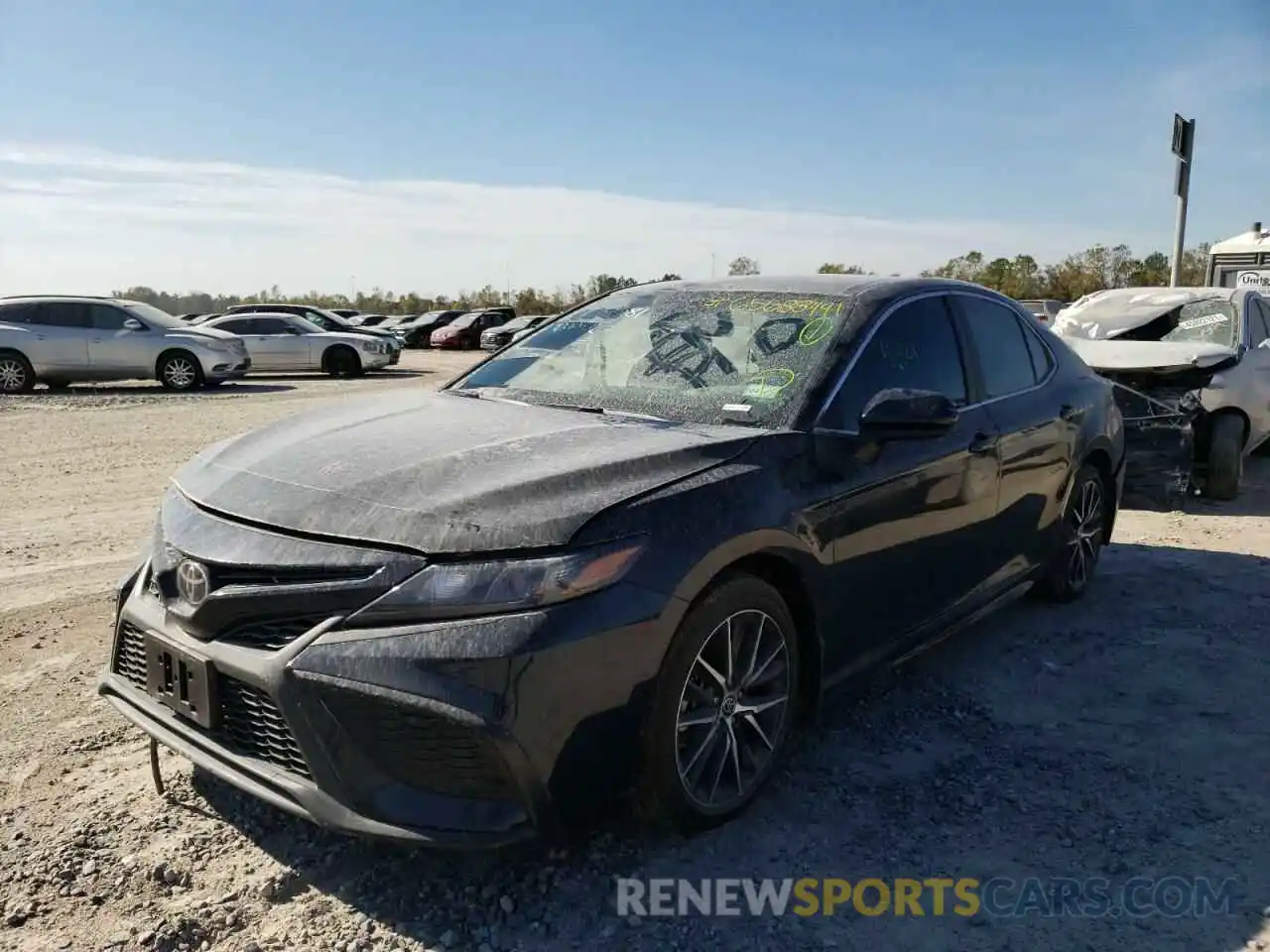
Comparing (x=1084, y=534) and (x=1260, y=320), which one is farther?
(x=1260, y=320)

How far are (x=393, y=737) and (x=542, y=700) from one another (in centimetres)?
37

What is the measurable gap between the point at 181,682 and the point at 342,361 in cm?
1973

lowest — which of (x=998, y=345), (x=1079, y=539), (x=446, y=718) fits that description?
(x=1079, y=539)

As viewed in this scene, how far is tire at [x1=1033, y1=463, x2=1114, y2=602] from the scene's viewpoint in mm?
5154

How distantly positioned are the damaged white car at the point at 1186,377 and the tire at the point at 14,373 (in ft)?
50.9

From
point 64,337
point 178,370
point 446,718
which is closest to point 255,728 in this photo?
point 446,718

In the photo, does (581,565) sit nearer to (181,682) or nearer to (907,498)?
(181,682)

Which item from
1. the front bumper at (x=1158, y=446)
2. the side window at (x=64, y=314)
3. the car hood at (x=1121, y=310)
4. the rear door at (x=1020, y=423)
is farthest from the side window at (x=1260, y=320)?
the side window at (x=64, y=314)

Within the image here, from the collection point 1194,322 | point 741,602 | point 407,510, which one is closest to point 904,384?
point 741,602

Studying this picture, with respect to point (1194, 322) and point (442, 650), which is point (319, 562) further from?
point (1194, 322)

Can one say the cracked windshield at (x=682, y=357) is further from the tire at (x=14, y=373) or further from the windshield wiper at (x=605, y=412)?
the tire at (x=14, y=373)

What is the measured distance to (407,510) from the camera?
8.61 feet

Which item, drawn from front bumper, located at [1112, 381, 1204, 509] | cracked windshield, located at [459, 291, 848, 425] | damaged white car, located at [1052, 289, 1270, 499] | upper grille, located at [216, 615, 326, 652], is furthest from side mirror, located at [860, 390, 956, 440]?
damaged white car, located at [1052, 289, 1270, 499]

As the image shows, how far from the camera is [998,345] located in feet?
15.2
